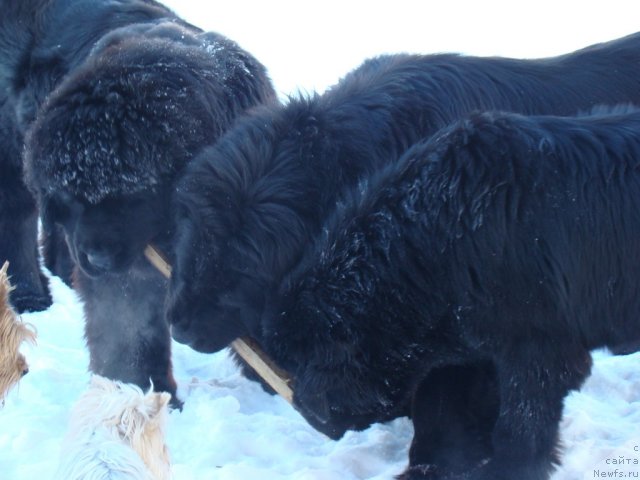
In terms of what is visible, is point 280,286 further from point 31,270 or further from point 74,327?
point 31,270

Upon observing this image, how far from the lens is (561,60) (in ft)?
19.0

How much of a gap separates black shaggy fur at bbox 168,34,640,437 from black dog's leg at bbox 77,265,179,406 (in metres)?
0.95

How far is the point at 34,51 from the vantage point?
6504 mm

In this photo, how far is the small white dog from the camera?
328 centimetres

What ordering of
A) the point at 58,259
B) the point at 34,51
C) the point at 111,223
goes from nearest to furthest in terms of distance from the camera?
the point at 111,223, the point at 34,51, the point at 58,259

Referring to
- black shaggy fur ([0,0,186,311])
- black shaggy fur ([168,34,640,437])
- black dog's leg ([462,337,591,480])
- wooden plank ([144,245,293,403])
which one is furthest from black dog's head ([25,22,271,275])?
black dog's leg ([462,337,591,480])

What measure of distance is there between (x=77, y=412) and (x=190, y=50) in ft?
8.45

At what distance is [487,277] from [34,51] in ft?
11.9

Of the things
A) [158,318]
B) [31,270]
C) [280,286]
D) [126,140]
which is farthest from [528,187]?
[31,270]

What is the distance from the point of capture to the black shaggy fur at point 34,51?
636 cm

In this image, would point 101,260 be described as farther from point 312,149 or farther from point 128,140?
point 312,149

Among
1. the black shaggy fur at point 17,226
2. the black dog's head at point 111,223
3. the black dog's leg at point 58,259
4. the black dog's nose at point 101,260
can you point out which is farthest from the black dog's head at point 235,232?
the black dog's leg at point 58,259

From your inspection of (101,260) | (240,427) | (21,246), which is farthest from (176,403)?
(21,246)

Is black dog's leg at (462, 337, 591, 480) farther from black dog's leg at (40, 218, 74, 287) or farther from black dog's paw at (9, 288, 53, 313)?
black dog's leg at (40, 218, 74, 287)
